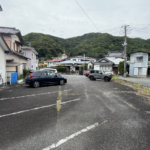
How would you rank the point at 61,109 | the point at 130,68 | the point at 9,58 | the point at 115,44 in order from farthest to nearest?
the point at 115,44
the point at 130,68
the point at 9,58
the point at 61,109

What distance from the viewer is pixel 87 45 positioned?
60938mm

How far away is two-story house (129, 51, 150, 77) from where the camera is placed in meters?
24.8

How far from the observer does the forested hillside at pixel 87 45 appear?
147 feet

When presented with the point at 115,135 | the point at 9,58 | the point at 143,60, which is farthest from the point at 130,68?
the point at 115,135

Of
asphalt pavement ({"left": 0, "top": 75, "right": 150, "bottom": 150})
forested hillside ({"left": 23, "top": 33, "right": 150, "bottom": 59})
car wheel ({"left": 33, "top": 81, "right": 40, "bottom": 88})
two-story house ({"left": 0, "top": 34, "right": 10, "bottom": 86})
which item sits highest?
forested hillside ({"left": 23, "top": 33, "right": 150, "bottom": 59})

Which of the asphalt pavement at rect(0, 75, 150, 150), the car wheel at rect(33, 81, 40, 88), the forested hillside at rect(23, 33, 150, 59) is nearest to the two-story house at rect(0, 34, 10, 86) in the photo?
the car wheel at rect(33, 81, 40, 88)

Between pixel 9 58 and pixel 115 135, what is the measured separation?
15.9m

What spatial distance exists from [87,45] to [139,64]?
39.1m

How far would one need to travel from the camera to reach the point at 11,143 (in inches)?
107

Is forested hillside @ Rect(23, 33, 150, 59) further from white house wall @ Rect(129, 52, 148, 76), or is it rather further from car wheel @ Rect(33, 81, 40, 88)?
car wheel @ Rect(33, 81, 40, 88)

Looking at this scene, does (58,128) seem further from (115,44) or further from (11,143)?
(115,44)

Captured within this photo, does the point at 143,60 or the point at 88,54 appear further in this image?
the point at 88,54

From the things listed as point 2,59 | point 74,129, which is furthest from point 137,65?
point 74,129

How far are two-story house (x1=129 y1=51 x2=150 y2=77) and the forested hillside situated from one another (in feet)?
55.9
